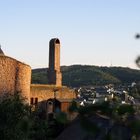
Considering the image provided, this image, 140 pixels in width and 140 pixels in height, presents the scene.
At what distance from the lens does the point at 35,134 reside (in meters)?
19.4

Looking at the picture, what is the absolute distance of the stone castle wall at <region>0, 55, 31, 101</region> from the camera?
75.6 feet

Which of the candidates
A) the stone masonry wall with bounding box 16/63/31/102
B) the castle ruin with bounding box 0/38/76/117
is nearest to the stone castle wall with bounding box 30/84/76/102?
the castle ruin with bounding box 0/38/76/117

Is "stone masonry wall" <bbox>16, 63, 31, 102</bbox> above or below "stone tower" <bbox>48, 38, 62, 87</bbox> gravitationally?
below

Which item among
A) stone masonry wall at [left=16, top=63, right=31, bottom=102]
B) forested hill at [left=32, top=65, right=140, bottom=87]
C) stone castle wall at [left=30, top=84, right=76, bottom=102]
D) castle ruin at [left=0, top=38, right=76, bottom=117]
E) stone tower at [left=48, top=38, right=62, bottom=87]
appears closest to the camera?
castle ruin at [left=0, top=38, right=76, bottom=117]

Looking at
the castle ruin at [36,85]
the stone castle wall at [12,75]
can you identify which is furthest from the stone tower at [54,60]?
the stone castle wall at [12,75]

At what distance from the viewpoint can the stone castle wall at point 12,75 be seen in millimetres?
23031

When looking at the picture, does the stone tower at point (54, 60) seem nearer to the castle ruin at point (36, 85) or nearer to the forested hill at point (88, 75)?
the castle ruin at point (36, 85)

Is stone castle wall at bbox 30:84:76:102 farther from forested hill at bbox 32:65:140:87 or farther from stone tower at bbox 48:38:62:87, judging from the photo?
forested hill at bbox 32:65:140:87

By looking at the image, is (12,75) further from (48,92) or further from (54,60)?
(54,60)

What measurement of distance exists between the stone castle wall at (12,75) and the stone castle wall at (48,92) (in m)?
6.83

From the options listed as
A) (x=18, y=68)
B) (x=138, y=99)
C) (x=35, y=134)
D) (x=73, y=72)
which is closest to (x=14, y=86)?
(x=18, y=68)

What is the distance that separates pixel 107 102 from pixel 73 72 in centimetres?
7873

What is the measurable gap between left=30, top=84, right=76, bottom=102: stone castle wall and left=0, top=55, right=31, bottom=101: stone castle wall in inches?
269

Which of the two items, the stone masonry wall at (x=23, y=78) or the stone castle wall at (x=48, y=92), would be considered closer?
the stone masonry wall at (x=23, y=78)
